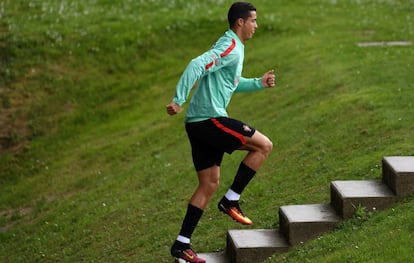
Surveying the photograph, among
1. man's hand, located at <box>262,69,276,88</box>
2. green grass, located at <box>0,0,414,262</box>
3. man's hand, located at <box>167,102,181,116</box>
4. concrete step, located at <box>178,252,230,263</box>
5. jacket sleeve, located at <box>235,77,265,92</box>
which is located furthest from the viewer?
green grass, located at <box>0,0,414,262</box>

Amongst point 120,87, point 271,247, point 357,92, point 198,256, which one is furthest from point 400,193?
point 120,87

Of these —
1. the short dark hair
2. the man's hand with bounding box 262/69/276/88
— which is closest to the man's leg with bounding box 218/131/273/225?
the man's hand with bounding box 262/69/276/88

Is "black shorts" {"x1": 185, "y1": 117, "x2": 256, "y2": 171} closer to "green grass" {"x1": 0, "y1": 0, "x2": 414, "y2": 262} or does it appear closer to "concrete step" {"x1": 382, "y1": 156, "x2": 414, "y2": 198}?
"green grass" {"x1": 0, "y1": 0, "x2": 414, "y2": 262}

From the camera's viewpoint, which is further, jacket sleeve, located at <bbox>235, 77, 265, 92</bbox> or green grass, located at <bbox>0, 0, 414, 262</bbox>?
green grass, located at <bbox>0, 0, 414, 262</bbox>

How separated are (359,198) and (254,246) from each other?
1.20 meters

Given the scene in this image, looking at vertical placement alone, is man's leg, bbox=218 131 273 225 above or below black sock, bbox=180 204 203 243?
above

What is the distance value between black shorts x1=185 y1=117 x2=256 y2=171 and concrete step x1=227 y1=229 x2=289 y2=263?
1.00 m

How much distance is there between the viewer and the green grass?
1214 centimetres

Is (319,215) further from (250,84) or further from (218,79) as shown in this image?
(218,79)

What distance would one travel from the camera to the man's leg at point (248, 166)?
9211mm

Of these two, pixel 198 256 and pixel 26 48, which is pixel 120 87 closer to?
pixel 26 48

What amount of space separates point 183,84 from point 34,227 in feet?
25.6

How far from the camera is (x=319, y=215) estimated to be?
980 cm

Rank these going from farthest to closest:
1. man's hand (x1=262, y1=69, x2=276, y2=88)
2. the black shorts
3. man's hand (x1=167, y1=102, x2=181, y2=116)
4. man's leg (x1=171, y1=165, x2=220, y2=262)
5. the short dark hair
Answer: man's hand (x1=262, y1=69, x2=276, y2=88), man's leg (x1=171, y1=165, x2=220, y2=262), the short dark hair, the black shorts, man's hand (x1=167, y1=102, x2=181, y2=116)
